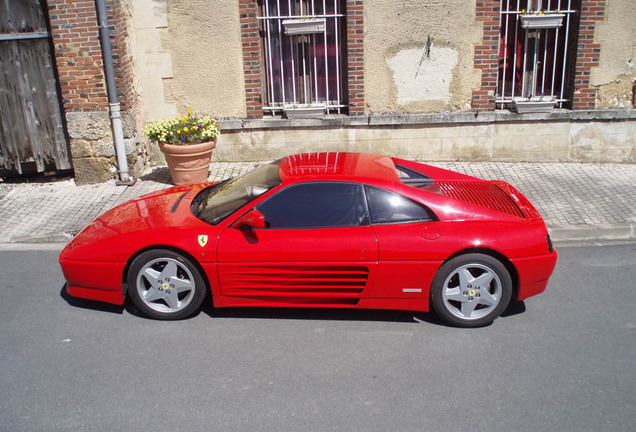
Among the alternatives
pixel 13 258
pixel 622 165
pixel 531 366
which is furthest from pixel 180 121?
pixel 622 165

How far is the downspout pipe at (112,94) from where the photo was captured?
28.9 feet

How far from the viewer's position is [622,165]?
9703 millimetres

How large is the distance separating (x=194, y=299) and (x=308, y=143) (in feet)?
16.6

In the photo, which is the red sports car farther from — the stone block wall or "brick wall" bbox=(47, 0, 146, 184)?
the stone block wall

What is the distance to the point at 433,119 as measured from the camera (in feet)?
32.1

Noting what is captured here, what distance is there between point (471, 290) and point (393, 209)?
0.98 metres

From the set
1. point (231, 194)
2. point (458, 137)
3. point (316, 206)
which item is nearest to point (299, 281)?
point (316, 206)

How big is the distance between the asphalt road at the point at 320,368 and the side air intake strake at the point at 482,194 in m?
0.98

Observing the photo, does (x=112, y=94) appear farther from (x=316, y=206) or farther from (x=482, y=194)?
(x=482, y=194)

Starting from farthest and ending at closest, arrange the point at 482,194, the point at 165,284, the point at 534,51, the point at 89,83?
the point at 534,51
the point at 89,83
the point at 482,194
the point at 165,284

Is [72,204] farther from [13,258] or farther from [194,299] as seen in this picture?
[194,299]

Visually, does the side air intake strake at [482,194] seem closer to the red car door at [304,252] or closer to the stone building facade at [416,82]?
the red car door at [304,252]

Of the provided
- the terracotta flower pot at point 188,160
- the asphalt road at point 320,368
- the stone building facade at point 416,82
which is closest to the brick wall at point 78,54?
the stone building facade at point 416,82

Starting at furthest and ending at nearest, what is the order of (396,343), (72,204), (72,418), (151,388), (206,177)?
(206,177) < (72,204) < (396,343) < (151,388) < (72,418)
